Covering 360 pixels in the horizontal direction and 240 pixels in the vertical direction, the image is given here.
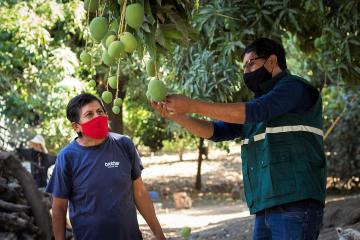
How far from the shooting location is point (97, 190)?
2.92m

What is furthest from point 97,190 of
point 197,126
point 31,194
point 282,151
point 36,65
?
point 36,65

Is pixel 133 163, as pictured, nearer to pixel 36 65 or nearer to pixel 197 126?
pixel 197 126

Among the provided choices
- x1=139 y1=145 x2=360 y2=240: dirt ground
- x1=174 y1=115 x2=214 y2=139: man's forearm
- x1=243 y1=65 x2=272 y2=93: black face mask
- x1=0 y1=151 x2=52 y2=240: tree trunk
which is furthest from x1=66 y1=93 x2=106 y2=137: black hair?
x1=139 y1=145 x2=360 y2=240: dirt ground

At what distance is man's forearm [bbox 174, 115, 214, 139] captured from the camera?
2482 millimetres

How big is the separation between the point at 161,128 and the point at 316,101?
1514 centimetres

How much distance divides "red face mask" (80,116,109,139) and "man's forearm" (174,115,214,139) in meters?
0.58

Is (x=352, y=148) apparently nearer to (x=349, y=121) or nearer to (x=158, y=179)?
(x=349, y=121)

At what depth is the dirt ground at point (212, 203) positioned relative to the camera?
6.64 metres

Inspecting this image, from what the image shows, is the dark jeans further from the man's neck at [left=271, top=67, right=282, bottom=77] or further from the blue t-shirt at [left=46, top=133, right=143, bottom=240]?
the blue t-shirt at [left=46, top=133, right=143, bottom=240]

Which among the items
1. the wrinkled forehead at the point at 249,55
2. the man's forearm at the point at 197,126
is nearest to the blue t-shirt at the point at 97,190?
the man's forearm at the point at 197,126

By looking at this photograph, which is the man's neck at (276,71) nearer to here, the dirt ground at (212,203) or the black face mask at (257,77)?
the black face mask at (257,77)

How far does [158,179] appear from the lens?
17.7 m

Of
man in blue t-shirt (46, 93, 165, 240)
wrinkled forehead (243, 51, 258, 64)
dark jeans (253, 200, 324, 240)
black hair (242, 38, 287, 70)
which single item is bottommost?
dark jeans (253, 200, 324, 240)

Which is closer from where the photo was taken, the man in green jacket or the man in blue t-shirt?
the man in green jacket
